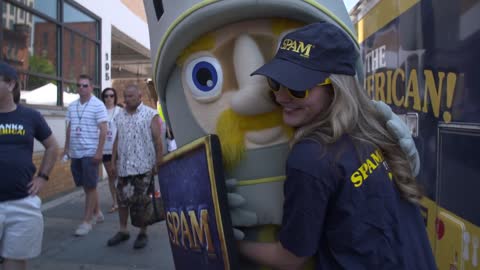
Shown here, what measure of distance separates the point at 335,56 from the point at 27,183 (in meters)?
2.51

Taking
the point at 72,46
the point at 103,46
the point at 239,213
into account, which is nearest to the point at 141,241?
the point at 239,213

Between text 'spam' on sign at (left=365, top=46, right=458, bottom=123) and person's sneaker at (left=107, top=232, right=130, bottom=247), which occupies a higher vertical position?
text 'spam' on sign at (left=365, top=46, right=458, bottom=123)

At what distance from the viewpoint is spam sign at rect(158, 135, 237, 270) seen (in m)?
1.60

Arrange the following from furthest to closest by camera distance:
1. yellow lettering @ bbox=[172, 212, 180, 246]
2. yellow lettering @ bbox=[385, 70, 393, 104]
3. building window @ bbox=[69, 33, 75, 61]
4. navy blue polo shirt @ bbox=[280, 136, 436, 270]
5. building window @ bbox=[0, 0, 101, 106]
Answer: building window @ bbox=[69, 33, 75, 61] → building window @ bbox=[0, 0, 101, 106] → yellow lettering @ bbox=[385, 70, 393, 104] → yellow lettering @ bbox=[172, 212, 180, 246] → navy blue polo shirt @ bbox=[280, 136, 436, 270]

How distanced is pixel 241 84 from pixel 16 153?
2.03 m

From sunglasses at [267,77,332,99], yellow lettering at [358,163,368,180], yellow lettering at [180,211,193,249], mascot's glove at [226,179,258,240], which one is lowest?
yellow lettering at [180,211,193,249]

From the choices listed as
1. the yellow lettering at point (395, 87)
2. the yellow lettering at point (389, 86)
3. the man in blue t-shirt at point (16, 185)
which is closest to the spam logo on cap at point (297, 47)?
the yellow lettering at point (395, 87)

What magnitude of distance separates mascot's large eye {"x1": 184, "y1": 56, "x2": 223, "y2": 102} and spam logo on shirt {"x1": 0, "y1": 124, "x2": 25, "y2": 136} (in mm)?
1773

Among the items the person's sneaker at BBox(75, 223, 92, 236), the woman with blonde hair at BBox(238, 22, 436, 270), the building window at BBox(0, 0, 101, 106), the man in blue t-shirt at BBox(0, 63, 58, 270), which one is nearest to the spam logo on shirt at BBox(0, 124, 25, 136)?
the man in blue t-shirt at BBox(0, 63, 58, 270)

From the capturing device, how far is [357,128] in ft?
4.96

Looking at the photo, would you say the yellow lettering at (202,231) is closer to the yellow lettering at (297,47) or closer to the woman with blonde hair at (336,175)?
the woman with blonde hair at (336,175)

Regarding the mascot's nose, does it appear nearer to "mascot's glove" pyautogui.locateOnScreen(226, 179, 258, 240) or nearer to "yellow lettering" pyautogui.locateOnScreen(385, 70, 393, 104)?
"mascot's glove" pyautogui.locateOnScreen(226, 179, 258, 240)

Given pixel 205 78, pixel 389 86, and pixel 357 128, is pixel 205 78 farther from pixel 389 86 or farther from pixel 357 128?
pixel 389 86

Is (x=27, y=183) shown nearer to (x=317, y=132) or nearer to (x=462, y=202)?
(x=317, y=132)
